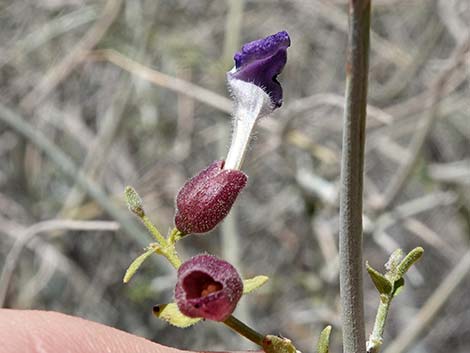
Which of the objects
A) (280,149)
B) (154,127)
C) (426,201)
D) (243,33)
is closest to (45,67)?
(154,127)

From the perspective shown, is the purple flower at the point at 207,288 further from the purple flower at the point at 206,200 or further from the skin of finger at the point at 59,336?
the skin of finger at the point at 59,336

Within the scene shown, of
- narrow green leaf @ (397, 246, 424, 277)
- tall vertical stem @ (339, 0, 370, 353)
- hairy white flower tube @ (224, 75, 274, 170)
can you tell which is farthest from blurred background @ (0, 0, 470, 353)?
tall vertical stem @ (339, 0, 370, 353)

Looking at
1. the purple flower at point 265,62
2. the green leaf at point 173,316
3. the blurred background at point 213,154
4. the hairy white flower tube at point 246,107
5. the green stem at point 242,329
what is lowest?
the green stem at point 242,329

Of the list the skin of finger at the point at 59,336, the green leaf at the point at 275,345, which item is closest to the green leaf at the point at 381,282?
the green leaf at the point at 275,345

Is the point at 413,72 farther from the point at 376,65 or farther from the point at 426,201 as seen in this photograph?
the point at 376,65

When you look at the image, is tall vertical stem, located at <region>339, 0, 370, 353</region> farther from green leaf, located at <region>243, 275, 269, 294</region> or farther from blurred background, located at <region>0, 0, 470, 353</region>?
blurred background, located at <region>0, 0, 470, 353</region>

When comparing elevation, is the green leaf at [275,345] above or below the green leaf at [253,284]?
below

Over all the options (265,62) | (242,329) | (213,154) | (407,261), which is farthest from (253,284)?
(213,154)
